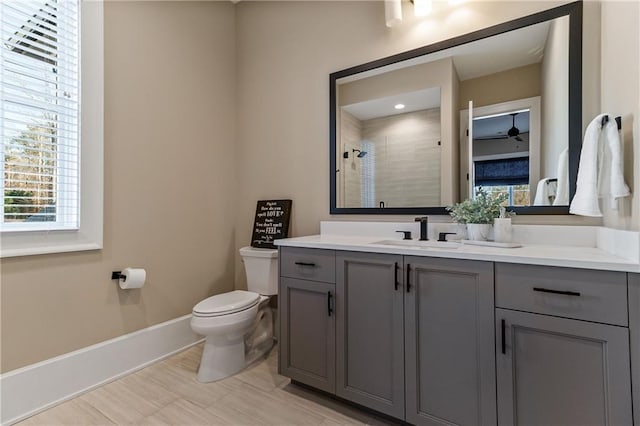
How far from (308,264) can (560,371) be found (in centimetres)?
116

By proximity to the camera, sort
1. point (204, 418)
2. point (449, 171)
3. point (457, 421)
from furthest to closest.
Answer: point (449, 171) < point (204, 418) < point (457, 421)

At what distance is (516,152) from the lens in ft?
5.60

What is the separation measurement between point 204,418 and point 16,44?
7.14ft

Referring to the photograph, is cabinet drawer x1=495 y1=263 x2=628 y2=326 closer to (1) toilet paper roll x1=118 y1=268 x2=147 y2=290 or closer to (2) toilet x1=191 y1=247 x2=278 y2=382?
(2) toilet x1=191 y1=247 x2=278 y2=382

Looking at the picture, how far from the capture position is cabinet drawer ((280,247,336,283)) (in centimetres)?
169

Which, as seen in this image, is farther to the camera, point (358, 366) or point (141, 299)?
point (141, 299)

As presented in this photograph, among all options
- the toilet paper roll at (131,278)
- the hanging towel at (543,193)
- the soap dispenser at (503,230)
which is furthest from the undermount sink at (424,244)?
the toilet paper roll at (131,278)

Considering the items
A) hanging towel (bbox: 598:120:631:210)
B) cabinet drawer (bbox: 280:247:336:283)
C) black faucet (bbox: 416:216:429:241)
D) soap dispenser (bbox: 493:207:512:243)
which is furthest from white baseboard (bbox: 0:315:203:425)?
hanging towel (bbox: 598:120:631:210)

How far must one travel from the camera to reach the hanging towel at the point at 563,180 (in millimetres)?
1579

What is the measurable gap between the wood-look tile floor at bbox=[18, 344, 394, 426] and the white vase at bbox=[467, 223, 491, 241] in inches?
40.8

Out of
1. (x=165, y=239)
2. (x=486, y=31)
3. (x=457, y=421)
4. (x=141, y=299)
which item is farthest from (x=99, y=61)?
(x=457, y=421)

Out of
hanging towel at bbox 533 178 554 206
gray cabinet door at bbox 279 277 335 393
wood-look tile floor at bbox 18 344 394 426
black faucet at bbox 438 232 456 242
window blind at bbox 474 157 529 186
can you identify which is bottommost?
wood-look tile floor at bbox 18 344 394 426

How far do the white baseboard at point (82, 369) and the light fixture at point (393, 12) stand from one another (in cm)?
256

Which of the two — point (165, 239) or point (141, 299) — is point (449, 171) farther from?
point (141, 299)
